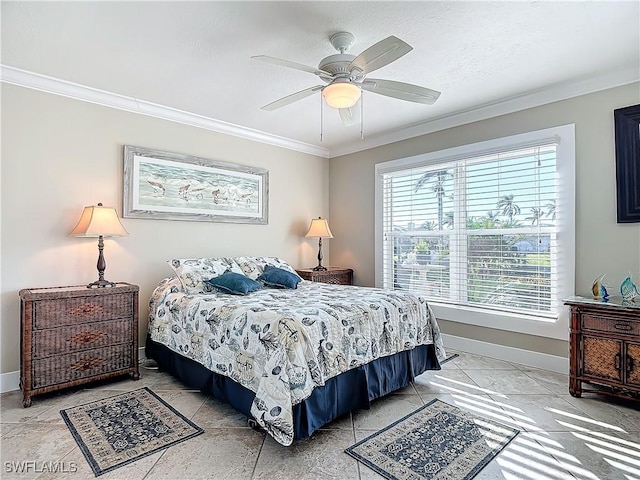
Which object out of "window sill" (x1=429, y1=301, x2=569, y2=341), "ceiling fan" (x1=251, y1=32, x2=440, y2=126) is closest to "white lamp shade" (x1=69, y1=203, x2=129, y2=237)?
"ceiling fan" (x1=251, y1=32, x2=440, y2=126)

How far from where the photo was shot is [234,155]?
4297 mm

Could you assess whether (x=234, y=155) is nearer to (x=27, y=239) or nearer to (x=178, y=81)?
(x=178, y=81)

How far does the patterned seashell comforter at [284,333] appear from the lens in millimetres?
1963

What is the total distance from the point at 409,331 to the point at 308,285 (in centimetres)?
127

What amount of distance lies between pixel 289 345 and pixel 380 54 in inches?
67.7

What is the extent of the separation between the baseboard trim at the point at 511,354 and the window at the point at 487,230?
22cm

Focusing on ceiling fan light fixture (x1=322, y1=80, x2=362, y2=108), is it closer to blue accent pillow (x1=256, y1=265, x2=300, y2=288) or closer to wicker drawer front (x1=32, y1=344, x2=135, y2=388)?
blue accent pillow (x1=256, y1=265, x2=300, y2=288)

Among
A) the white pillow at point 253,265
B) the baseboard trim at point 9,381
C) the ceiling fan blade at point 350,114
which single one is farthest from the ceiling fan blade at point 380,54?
the baseboard trim at point 9,381

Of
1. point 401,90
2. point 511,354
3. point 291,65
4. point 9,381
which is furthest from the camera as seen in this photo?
point 511,354

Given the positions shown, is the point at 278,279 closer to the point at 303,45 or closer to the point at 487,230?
the point at 303,45

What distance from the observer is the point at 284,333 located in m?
2.03

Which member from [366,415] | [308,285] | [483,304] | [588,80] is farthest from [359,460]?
[588,80]

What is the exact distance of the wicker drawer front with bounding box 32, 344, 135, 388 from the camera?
103 inches

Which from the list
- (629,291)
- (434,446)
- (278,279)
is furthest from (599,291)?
(278,279)
